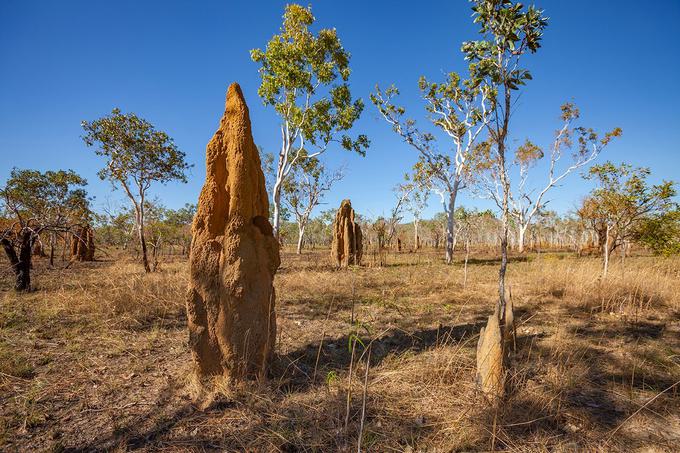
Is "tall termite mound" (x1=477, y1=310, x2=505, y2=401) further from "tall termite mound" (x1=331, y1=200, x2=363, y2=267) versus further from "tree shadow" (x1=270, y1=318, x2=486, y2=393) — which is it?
"tall termite mound" (x1=331, y1=200, x2=363, y2=267)

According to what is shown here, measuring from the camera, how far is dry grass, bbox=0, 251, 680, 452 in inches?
98.7

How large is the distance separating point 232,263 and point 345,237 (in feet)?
37.4

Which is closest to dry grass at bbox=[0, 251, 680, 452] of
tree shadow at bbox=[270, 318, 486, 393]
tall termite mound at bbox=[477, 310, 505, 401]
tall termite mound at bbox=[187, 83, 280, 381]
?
tree shadow at bbox=[270, 318, 486, 393]

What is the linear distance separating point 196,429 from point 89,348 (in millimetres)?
2980

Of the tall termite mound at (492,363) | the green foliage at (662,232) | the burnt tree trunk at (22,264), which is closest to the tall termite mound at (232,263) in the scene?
the tall termite mound at (492,363)

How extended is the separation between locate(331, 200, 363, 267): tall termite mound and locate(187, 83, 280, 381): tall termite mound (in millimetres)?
10994

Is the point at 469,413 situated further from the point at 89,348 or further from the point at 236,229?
the point at 89,348

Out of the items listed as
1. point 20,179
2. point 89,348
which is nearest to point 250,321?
point 89,348

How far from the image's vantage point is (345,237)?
14.7 meters

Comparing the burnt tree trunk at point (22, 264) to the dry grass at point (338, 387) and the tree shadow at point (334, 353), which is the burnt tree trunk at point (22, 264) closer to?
the dry grass at point (338, 387)

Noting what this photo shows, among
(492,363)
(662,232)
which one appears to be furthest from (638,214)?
(492,363)

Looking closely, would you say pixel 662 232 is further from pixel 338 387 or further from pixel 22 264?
pixel 22 264

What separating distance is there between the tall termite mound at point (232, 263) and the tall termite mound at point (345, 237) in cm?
1099

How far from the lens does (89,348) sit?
445cm
